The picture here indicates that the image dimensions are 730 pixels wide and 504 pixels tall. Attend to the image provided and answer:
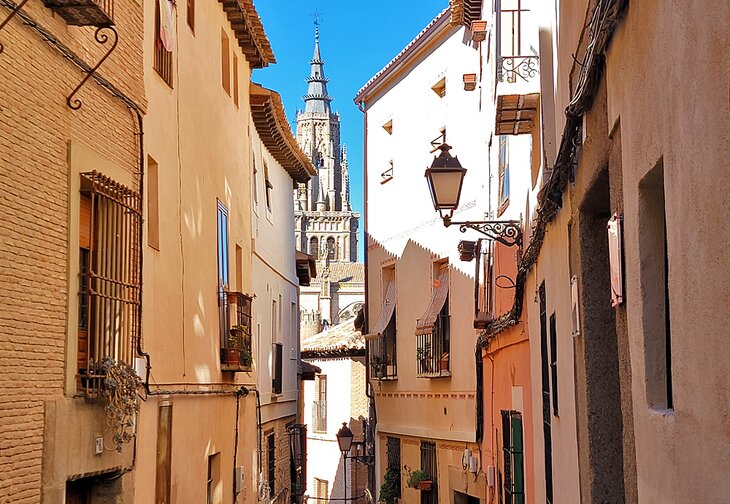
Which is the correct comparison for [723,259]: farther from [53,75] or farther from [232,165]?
[232,165]

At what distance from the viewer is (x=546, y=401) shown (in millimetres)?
9422

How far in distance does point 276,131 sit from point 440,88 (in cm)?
340

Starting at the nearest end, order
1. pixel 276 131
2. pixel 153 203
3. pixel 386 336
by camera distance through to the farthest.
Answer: pixel 153 203, pixel 276 131, pixel 386 336

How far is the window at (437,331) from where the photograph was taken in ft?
61.0

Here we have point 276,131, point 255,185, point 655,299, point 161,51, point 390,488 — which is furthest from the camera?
point 390,488

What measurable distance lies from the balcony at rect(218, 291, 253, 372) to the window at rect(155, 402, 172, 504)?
3.31 metres

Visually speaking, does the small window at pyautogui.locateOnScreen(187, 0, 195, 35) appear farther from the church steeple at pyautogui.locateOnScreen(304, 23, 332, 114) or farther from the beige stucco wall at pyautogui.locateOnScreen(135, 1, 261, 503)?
the church steeple at pyautogui.locateOnScreen(304, 23, 332, 114)

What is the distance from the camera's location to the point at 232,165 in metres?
16.6

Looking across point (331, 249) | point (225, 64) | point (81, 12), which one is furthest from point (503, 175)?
point (331, 249)

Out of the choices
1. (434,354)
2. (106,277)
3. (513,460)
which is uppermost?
(106,277)

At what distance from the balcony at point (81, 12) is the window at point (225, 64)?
24.8 feet

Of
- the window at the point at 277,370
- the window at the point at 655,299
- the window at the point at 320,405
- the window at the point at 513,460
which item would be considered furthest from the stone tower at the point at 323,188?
the window at the point at 655,299

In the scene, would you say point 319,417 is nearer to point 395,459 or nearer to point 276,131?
point 395,459

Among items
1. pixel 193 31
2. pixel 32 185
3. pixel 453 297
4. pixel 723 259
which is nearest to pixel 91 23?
pixel 32 185
